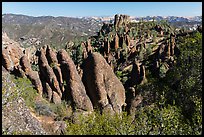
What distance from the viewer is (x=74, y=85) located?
4922 centimetres

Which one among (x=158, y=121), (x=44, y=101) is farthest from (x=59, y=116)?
(x=158, y=121)

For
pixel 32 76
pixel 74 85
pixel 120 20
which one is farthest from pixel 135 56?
pixel 120 20

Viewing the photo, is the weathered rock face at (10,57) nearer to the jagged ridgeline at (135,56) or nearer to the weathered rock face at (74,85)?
the weathered rock face at (74,85)

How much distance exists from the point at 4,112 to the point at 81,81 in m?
27.1

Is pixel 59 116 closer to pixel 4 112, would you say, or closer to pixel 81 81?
pixel 81 81

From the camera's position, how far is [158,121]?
23.5m

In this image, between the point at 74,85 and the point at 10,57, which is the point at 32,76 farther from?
the point at 10,57

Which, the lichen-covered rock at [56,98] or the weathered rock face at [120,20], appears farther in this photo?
the weathered rock face at [120,20]

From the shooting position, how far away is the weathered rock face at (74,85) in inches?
1868

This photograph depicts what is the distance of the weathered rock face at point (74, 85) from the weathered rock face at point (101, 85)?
142cm

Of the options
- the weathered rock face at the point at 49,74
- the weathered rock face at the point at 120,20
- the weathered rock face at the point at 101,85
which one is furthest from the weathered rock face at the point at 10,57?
the weathered rock face at the point at 120,20

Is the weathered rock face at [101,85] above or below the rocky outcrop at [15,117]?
below

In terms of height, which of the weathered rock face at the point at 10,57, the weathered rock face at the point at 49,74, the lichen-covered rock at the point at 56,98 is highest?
the weathered rock face at the point at 10,57

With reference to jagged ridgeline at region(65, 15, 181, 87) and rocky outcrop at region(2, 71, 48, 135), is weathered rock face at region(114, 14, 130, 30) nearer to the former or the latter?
jagged ridgeline at region(65, 15, 181, 87)
